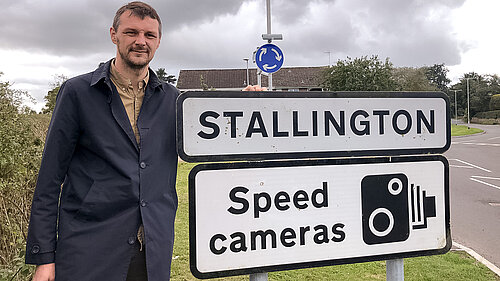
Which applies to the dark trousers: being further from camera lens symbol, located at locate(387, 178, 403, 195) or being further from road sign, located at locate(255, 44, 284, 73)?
road sign, located at locate(255, 44, 284, 73)

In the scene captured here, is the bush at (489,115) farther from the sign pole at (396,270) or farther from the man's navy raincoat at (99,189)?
the man's navy raincoat at (99,189)

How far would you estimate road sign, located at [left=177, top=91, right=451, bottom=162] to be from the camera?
4.74ft

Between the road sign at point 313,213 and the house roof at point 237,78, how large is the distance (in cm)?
4508

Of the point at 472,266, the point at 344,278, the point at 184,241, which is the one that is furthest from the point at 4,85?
the point at 472,266

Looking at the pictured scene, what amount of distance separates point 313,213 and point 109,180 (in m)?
0.85

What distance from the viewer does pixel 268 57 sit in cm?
1347

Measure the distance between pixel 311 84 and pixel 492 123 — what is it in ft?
85.7

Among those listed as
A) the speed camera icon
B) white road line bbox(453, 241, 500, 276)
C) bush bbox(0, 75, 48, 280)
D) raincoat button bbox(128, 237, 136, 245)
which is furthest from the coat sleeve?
white road line bbox(453, 241, 500, 276)

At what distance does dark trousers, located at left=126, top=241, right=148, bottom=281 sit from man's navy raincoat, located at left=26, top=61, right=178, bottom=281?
38mm

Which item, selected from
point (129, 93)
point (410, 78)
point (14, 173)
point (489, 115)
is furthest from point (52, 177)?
point (489, 115)

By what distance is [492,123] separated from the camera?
54.2 metres

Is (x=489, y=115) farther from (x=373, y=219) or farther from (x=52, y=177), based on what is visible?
(x=52, y=177)

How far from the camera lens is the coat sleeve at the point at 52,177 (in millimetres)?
1665

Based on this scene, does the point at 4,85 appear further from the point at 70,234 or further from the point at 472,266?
the point at 472,266
